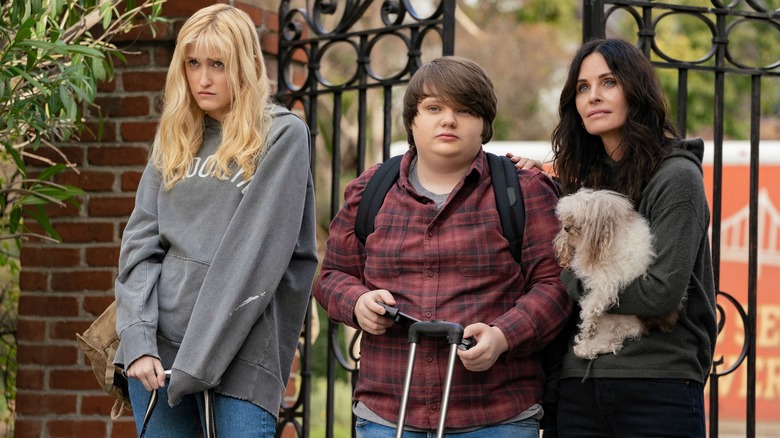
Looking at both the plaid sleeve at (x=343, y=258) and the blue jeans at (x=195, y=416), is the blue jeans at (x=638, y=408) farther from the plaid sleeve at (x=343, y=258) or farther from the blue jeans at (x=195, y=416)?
the blue jeans at (x=195, y=416)

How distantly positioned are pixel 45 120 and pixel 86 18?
2.31 ft

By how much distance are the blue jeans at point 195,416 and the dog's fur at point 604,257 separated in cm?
93

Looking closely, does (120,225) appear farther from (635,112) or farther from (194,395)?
(635,112)

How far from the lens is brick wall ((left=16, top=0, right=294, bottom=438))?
4637mm

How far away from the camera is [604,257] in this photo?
2.85m

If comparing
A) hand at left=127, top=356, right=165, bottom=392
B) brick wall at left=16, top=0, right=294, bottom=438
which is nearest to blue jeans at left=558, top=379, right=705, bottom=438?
hand at left=127, top=356, right=165, bottom=392

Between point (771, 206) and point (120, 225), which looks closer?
point (120, 225)

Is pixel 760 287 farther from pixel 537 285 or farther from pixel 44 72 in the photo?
pixel 44 72

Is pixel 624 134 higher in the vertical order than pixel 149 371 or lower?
higher

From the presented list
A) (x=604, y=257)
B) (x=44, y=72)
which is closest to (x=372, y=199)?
(x=604, y=257)

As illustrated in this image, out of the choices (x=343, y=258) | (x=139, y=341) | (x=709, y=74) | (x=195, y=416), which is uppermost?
(x=709, y=74)

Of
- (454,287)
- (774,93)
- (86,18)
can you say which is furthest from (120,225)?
(774,93)

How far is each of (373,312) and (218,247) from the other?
510mm

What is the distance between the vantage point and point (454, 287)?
2967mm
